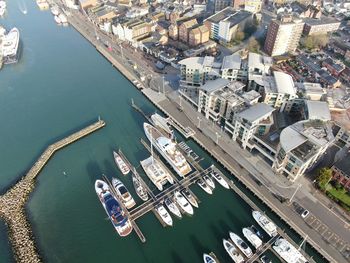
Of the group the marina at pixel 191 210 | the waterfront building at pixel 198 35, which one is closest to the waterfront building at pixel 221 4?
the waterfront building at pixel 198 35

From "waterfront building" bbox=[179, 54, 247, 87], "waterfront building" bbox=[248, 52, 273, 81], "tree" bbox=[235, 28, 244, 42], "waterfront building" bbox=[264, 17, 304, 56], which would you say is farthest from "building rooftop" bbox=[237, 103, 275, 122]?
"tree" bbox=[235, 28, 244, 42]

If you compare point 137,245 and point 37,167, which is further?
point 37,167

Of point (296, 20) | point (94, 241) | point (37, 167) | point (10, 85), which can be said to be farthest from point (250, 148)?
point (10, 85)

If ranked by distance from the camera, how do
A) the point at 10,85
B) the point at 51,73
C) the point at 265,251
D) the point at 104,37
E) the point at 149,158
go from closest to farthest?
the point at 265,251 < the point at 149,158 < the point at 10,85 < the point at 51,73 < the point at 104,37

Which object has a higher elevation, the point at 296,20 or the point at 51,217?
the point at 296,20

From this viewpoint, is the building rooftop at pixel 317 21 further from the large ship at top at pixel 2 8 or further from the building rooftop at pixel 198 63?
the large ship at top at pixel 2 8

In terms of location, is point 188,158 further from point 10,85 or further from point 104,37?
point 104,37

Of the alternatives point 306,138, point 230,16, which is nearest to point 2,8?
point 230,16
